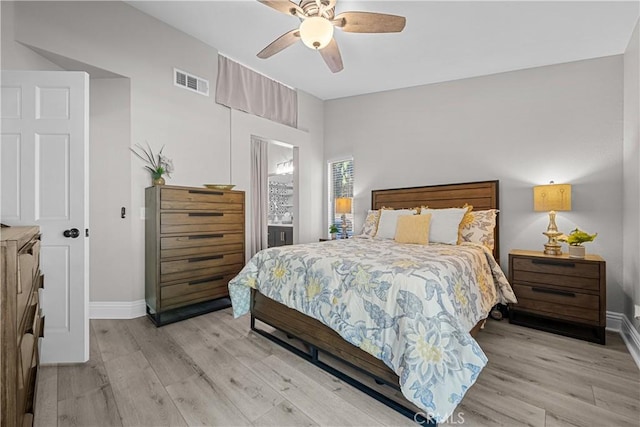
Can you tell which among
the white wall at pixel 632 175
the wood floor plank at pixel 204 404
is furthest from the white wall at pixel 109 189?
the white wall at pixel 632 175

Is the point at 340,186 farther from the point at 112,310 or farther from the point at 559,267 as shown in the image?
the point at 112,310

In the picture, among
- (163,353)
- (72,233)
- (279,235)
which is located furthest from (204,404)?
(279,235)

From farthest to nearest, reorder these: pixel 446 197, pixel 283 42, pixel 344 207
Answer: pixel 344 207 → pixel 446 197 → pixel 283 42

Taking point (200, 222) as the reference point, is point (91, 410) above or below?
below

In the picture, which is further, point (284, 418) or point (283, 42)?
point (283, 42)

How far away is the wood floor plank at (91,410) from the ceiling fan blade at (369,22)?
2.94 metres

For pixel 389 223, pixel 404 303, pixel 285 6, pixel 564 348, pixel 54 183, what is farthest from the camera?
pixel 389 223

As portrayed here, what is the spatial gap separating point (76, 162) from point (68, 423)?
159 cm

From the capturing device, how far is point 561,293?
2535 mm

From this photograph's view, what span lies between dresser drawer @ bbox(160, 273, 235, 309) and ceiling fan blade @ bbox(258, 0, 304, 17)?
2.56 meters

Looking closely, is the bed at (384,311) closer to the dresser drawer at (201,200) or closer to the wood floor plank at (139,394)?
the wood floor plank at (139,394)

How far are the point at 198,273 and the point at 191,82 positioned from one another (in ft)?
7.20

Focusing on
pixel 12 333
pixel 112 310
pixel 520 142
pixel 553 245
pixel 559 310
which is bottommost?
pixel 112 310

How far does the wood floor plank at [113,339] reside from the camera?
214 centimetres
